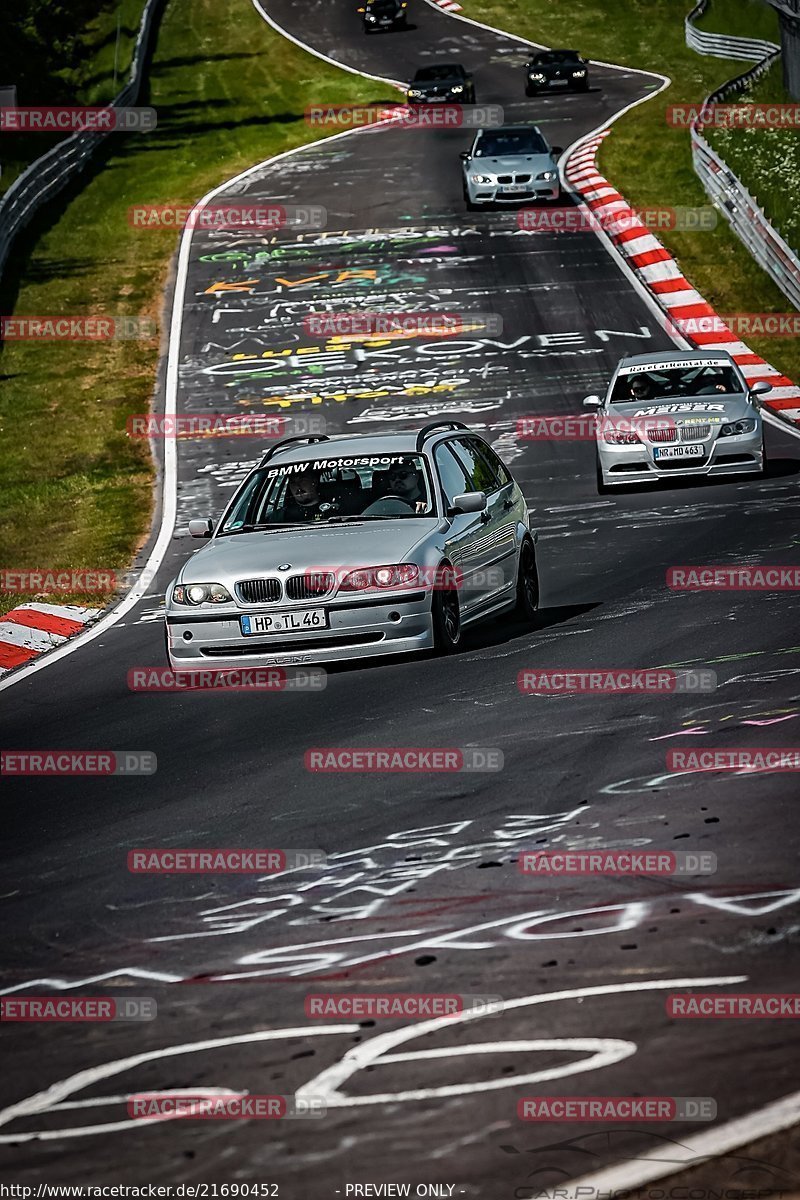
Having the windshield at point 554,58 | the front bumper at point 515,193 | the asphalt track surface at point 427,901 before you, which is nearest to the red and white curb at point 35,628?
the asphalt track surface at point 427,901

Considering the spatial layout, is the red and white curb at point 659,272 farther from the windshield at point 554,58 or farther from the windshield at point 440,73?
the windshield at point 554,58

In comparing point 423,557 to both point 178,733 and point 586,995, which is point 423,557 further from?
point 586,995

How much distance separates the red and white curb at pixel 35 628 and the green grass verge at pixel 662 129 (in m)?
14.6

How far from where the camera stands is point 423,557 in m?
11.7

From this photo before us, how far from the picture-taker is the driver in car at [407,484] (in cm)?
1259

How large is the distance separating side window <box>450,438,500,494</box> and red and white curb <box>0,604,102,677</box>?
3516 mm

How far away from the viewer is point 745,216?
112 ft

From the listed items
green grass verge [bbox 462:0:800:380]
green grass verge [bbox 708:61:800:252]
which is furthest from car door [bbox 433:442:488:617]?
green grass verge [bbox 708:61:800:252]

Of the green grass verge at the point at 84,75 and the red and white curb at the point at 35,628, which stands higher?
the green grass verge at the point at 84,75

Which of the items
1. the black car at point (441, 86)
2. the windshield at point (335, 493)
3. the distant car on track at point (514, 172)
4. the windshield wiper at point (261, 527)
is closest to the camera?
the windshield wiper at point (261, 527)

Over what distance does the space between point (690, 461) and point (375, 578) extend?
931cm

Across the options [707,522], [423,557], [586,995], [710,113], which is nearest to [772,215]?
[710,113]

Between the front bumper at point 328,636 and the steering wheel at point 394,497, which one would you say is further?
the steering wheel at point 394,497

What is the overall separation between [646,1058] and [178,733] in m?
5.74
